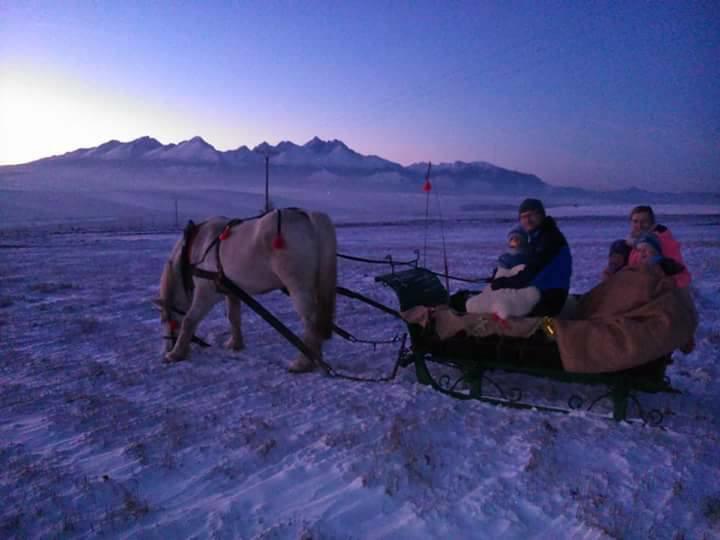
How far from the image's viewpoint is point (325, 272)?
5398mm

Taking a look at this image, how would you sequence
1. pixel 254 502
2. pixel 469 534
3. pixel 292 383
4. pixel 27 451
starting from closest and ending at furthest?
1. pixel 469 534
2. pixel 254 502
3. pixel 27 451
4. pixel 292 383

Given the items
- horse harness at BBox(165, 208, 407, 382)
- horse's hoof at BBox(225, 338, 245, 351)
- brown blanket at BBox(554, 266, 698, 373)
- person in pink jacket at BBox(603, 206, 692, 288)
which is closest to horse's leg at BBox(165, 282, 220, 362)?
horse harness at BBox(165, 208, 407, 382)

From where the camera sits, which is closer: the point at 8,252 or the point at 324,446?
the point at 324,446

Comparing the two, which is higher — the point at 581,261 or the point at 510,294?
the point at 510,294

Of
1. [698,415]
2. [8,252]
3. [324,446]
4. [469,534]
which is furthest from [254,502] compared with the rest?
[8,252]

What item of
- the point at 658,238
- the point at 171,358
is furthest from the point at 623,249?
the point at 171,358

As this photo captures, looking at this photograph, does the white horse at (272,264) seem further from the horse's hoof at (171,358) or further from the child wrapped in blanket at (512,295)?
the child wrapped in blanket at (512,295)

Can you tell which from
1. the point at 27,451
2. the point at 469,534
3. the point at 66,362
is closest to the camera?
the point at 469,534

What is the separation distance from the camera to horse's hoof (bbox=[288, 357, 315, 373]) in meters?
5.37

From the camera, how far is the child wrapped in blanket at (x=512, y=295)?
4.12m

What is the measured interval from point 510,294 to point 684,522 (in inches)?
74.4

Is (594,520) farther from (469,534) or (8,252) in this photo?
(8,252)

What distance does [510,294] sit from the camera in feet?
13.7

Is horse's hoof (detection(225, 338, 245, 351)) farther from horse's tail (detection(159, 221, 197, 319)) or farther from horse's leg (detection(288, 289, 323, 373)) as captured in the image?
horse's leg (detection(288, 289, 323, 373))
